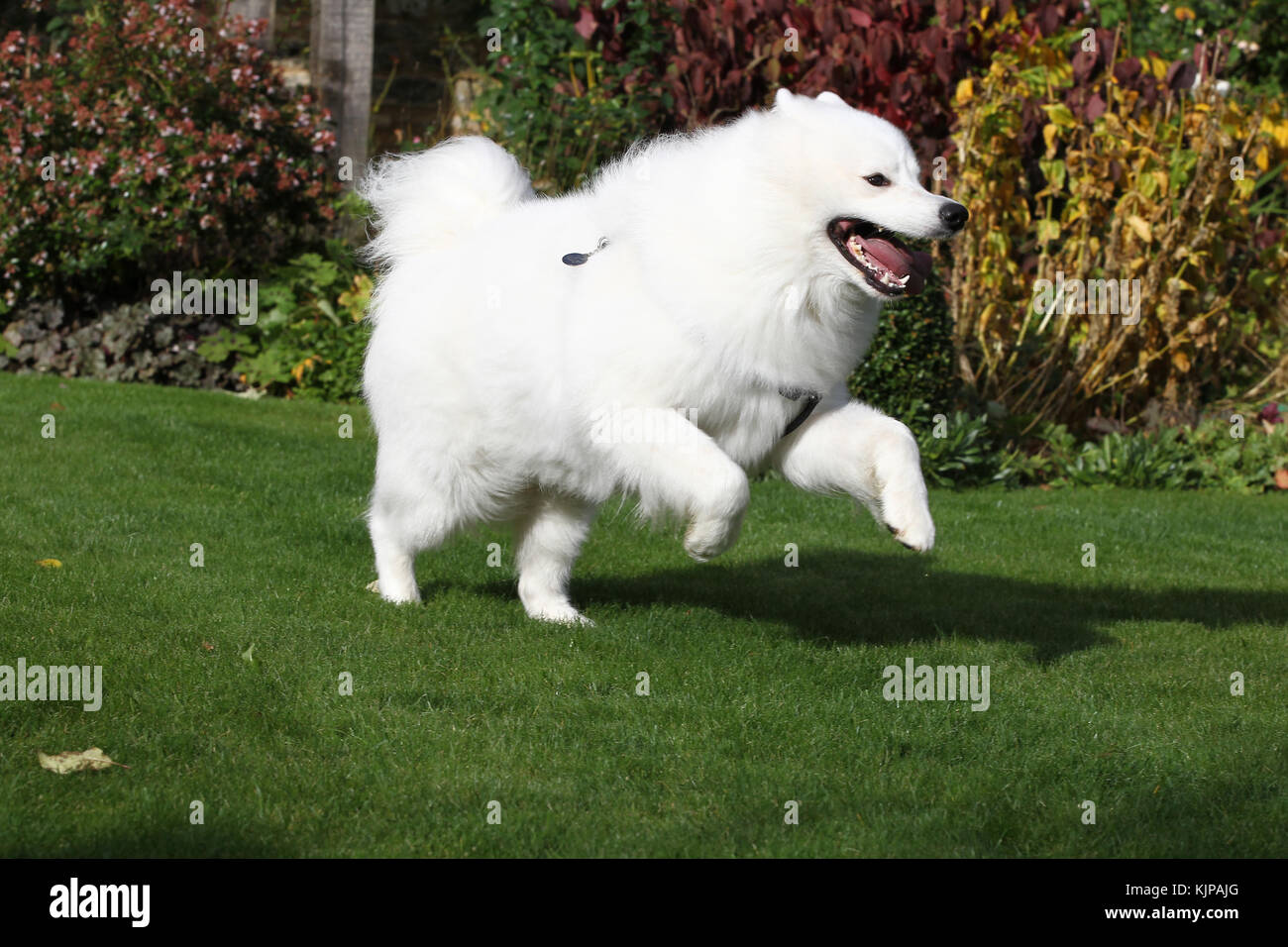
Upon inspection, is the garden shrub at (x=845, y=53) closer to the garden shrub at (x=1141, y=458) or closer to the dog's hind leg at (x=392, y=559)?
the garden shrub at (x=1141, y=458)

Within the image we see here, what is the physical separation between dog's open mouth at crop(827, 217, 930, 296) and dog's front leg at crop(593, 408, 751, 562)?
26.4 inches

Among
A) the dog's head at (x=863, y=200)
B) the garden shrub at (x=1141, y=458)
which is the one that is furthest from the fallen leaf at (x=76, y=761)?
the garden shrub at (x=1141, y=458)

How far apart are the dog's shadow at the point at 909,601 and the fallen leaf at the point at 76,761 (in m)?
2.11

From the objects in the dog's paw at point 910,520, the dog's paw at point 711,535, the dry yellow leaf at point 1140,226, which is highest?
the dry yellow leaf at point 1140,226

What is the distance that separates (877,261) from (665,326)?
2.09 ft

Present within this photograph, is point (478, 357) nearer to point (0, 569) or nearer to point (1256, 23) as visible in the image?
point (0, 569)

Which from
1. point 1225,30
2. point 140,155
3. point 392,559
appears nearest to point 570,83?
point 140,155

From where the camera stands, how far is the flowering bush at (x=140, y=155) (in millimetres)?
9453

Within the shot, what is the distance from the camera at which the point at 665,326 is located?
161 inches

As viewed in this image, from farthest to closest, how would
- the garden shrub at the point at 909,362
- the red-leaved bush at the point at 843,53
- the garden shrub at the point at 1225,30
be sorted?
the garden shrub at the point at 1225,30 < the red-leaved bush at the point at 843,53 < the garden shrub at the point at 909,362

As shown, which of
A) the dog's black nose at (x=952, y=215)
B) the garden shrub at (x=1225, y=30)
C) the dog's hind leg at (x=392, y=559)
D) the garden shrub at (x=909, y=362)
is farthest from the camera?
the garden shrub at (x=1225, y=30)

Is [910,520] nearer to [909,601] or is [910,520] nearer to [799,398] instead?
[799,398]

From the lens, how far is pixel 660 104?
10055 millimetres
